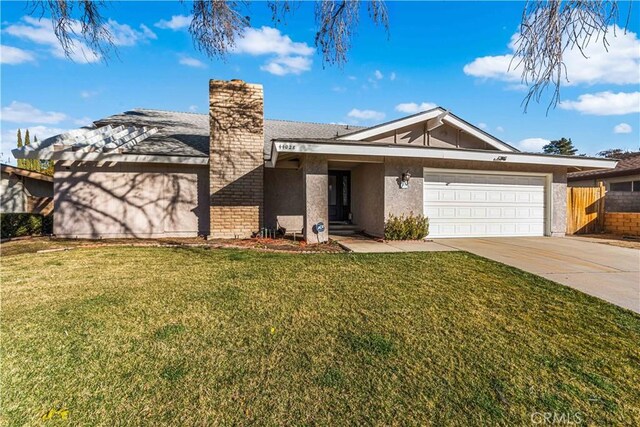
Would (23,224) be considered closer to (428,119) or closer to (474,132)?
(428,119)

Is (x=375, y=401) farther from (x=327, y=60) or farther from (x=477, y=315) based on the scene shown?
(x=327, y=60)

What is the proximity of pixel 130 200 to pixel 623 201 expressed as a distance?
21082 millimetres

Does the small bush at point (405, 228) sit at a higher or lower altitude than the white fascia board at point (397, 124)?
lower

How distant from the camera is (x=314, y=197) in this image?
9.16 m

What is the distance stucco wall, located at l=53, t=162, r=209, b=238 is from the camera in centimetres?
998

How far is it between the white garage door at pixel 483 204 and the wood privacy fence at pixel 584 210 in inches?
81.7

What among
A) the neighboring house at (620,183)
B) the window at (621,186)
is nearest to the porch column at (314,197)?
the neighboring house at (620,183)

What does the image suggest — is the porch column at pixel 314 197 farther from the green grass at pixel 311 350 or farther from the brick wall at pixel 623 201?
the brick wall at pixel 623 201

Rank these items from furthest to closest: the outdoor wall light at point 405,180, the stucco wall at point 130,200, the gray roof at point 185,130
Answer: the gray roof at point 185,130 → the stucco wall at point 130,200 → the outdoor wall light at point 405,180

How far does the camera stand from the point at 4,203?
12.3 metres

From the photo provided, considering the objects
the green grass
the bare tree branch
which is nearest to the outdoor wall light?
the green grass

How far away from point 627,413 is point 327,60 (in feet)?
17.2

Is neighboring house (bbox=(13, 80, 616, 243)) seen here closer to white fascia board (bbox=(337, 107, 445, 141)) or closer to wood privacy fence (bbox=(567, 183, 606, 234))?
white fascia board (bbox=(337, 107, 445, 141))

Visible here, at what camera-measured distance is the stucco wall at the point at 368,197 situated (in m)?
10.1
